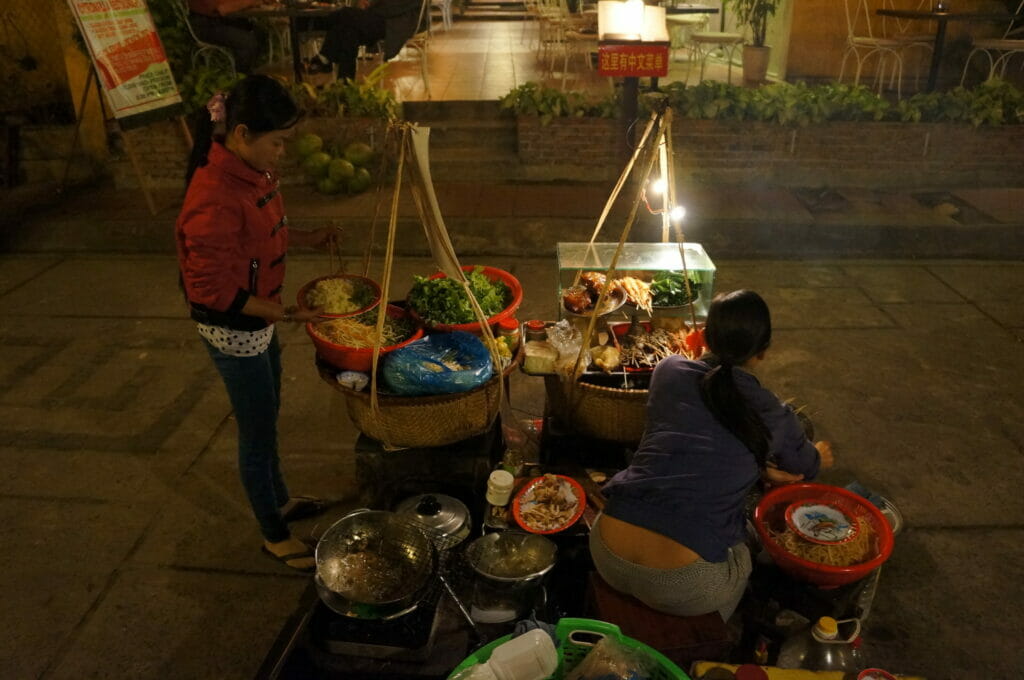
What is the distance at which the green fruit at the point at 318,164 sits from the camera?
7.97 metres

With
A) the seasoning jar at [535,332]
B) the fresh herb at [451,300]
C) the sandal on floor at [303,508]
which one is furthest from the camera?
the seasoning jar at [535,332]

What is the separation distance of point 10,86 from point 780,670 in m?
10.8

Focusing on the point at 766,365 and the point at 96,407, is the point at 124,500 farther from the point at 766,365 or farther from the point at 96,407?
the point at 766,365

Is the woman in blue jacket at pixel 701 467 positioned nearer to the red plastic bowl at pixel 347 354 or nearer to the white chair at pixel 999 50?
the red plastic bowl at pixel 347 354

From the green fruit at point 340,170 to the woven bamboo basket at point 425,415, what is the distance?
195 inches

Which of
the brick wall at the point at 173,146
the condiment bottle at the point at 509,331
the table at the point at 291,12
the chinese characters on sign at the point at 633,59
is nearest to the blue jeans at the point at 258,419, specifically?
the condiment bottle at the point at 509,331

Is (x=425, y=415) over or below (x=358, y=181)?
below

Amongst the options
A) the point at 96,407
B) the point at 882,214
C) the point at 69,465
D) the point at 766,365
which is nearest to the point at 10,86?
the point at 96,407

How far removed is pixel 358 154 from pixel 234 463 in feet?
15.5

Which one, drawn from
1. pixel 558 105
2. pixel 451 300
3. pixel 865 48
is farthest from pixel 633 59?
pixel 865 48

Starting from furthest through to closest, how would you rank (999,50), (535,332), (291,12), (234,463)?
(999,50) → (291,12) → (234,463) → (535,332)

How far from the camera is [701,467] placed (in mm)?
2529

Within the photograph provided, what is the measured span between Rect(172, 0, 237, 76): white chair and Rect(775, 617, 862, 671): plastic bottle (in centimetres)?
826

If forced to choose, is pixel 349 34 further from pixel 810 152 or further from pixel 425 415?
pixel 425 415
